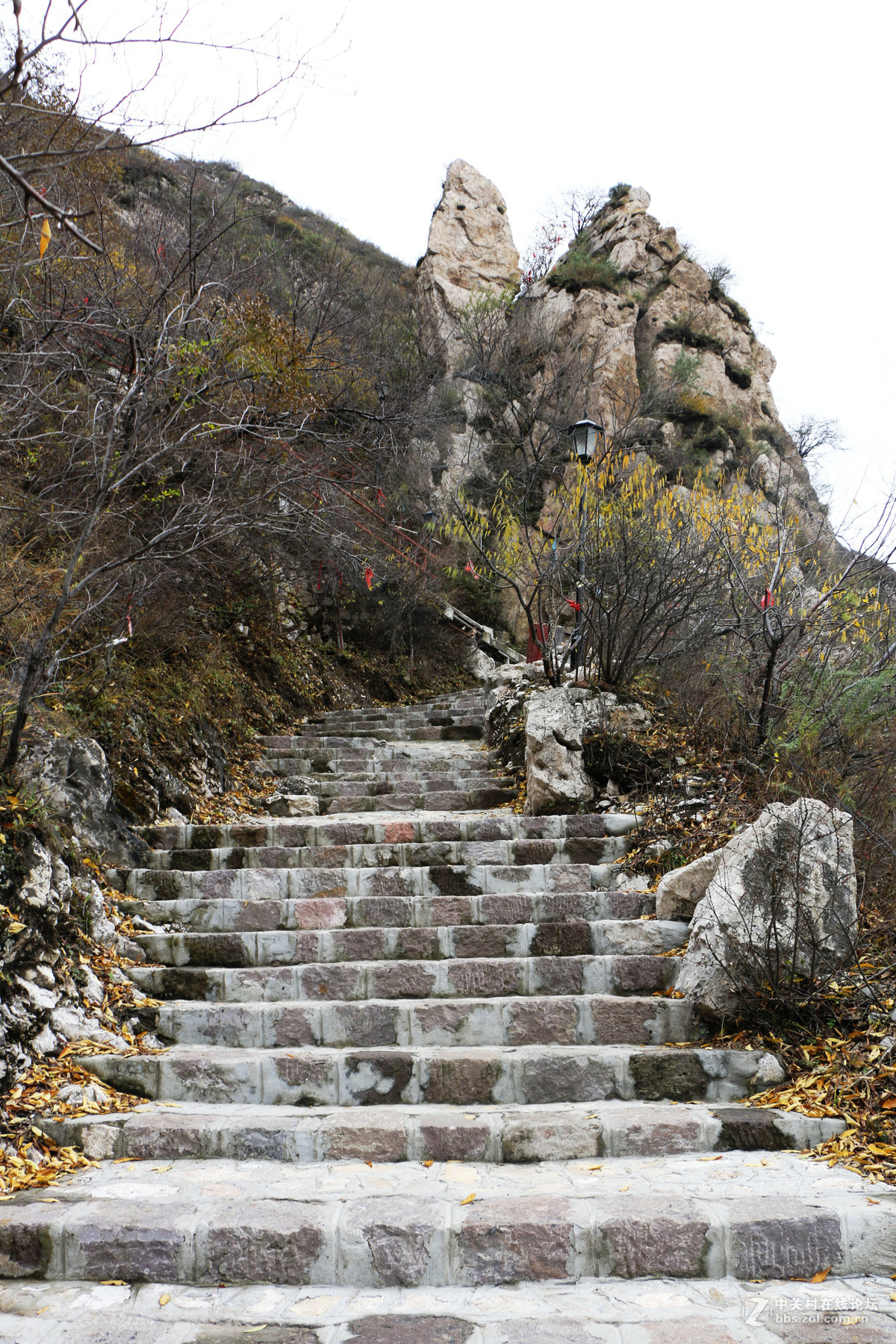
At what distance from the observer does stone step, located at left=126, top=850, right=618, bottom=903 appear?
5062 mm

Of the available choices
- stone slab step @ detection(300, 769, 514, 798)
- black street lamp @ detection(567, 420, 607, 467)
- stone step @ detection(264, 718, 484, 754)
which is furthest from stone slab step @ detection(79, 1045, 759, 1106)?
stone step @ detection(264, 718, 484, 754)

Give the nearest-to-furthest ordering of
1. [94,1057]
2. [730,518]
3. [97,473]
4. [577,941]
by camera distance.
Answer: [94,1057] < [577,941] < [97,473] < [730,518]

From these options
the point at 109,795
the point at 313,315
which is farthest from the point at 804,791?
the point at 313,315

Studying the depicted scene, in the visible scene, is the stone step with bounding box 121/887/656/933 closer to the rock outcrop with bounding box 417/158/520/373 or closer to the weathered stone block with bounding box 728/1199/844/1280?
the weathered stone block with bounding box 728/1199/844/1280

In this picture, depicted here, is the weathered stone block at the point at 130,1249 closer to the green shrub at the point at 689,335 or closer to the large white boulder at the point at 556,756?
the large white boulder at the point at 556,756

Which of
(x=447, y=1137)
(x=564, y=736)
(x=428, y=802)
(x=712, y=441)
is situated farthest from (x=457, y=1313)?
(x=712, y=441)

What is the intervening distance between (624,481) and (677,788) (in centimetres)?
389

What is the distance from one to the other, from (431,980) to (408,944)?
0.33 meters

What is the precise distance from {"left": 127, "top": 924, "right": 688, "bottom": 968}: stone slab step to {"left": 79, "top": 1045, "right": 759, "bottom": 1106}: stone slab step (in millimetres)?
860

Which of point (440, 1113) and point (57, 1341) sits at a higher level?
point (440, 1113)

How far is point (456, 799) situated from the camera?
23.6 ft

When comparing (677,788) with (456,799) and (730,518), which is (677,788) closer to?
(456,799)

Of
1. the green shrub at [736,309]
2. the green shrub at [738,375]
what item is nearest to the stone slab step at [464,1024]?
the green shrub at [738,375]

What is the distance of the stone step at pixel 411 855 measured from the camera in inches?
213
